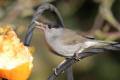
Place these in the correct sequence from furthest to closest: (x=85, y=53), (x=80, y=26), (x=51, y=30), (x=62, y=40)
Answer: (x=80, y=26)
(x=62, y=40)
(x=51, y=30)
(x=85, y=53)

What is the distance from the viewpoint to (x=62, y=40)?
225 cm

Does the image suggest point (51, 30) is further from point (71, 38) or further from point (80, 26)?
point (80, 26)

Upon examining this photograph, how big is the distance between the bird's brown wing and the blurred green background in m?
1.14

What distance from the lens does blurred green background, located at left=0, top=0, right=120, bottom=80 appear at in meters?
3.58

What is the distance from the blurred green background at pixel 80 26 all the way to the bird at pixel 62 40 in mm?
1180

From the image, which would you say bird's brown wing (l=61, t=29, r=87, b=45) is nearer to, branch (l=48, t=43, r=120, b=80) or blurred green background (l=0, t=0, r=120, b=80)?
branch (l=48, t=43, r=120, b=80)

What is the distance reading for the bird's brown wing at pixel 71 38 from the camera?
2251 mm

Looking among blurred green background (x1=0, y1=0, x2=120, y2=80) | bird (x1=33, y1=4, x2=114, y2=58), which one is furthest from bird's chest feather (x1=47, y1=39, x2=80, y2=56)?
blurred green background (x1=0, y1=0, x2=120, y2=80)

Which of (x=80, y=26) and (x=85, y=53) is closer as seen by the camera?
(x=85, y=53)

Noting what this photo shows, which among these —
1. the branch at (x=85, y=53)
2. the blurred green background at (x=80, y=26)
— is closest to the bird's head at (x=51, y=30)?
the branch at (x=85, y=53)

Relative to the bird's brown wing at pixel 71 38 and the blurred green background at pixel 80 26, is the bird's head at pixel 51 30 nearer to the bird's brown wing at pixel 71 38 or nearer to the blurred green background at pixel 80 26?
the bird's brown wing at pixel 71 38

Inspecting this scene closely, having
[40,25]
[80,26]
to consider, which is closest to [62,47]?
[40,25]

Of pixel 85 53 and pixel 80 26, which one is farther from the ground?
pixel 85 53

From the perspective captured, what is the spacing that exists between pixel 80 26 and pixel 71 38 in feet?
5.59
